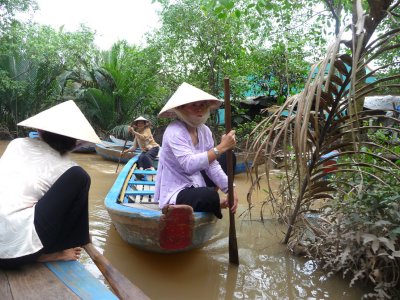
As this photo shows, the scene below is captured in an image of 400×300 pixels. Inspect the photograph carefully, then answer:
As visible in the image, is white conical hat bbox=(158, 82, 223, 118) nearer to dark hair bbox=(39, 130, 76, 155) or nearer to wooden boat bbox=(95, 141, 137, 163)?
dark hair bbox=(39, 130, 76, 155)

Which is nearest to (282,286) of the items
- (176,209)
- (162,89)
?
(176,209)

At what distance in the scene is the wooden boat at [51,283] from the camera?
4.62 feet

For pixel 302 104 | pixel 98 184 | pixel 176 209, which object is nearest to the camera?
pixel 302 104

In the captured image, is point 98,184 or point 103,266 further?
point 98,184

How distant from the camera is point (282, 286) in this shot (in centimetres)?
264

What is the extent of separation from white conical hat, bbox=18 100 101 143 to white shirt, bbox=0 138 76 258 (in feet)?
0.32

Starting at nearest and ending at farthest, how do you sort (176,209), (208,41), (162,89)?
(176,209) → (208,41) → (162,89)

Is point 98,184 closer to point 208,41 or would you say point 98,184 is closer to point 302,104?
point 208,41

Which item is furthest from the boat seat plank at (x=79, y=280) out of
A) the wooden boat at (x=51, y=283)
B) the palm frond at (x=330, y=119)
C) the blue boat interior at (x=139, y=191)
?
the blue boat interior at (x=139, y=191)

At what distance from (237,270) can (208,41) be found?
20.3ft

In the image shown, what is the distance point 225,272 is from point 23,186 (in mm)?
1768

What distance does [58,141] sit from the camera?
67.7 inches

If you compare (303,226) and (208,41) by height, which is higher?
(208,41)

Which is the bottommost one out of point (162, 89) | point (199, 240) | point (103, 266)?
point (199, 240)
